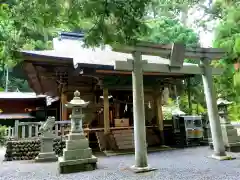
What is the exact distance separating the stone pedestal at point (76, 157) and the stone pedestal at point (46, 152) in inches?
66.7

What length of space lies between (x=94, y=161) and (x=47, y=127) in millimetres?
2214

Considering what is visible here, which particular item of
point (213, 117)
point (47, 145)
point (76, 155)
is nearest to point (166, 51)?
point (213, 117)

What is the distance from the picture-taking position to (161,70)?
17.7 ft

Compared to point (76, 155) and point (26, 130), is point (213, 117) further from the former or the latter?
point (26, 130)

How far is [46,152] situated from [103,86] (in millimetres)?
3037

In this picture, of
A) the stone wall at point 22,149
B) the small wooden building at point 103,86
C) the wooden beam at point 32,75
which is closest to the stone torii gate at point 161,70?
the small wooden building at point 103,86

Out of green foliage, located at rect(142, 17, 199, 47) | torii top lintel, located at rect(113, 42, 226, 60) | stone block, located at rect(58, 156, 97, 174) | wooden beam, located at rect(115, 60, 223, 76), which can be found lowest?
stone block, located at rect(58, 156, 97, 174)

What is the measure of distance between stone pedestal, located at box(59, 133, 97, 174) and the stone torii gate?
1075 millimetres

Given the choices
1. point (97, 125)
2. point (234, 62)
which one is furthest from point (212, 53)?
point (97, 125)

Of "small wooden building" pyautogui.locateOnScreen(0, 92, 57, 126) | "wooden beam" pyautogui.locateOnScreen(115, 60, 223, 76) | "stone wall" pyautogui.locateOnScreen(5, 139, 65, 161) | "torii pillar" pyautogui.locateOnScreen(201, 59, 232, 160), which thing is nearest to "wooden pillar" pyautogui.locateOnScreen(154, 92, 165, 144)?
"torii pillar" pyautogui.locateOnScreen(201, 59, 232, 160)

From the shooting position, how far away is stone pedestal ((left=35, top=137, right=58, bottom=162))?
20.6ft

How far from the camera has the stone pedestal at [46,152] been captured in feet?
20.6

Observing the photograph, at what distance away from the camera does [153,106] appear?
9.53 m

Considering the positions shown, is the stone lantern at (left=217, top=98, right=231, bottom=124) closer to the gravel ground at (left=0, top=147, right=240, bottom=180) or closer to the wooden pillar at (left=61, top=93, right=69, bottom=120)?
the gravel ground at (left=0, top=147, right=240, bottom=180)
